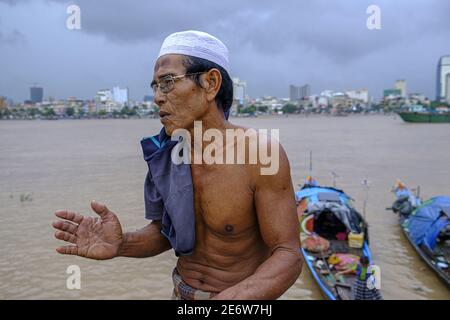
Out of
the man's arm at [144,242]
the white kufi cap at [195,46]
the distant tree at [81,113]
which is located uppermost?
the distant tree at [81,113]

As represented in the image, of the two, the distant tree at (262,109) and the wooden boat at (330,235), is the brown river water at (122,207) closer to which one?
the wooden boat at (330,235)

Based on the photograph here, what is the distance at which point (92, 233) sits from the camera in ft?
6.59

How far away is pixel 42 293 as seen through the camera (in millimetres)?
8586

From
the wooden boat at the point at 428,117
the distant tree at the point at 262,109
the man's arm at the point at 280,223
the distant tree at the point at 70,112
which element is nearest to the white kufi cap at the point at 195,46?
the man's arm at the point at 280,223

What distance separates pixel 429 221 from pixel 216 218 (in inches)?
405

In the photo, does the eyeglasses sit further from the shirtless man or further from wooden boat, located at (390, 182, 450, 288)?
wooden boat, located at (390, 182, 450, 288)

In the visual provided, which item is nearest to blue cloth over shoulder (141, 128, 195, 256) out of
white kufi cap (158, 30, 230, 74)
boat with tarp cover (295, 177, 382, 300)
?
white kufi cap (158, 30, 230, 74)

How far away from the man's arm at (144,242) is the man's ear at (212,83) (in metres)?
0.78

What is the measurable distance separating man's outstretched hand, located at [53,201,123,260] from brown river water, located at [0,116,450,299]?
Answer: 684 centimetres

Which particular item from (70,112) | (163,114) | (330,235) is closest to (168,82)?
(163,114)

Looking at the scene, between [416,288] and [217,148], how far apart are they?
8369 mm

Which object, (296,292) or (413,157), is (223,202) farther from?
(413,157)

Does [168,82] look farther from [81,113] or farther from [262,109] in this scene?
[81,113]

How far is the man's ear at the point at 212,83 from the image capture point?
189cm
